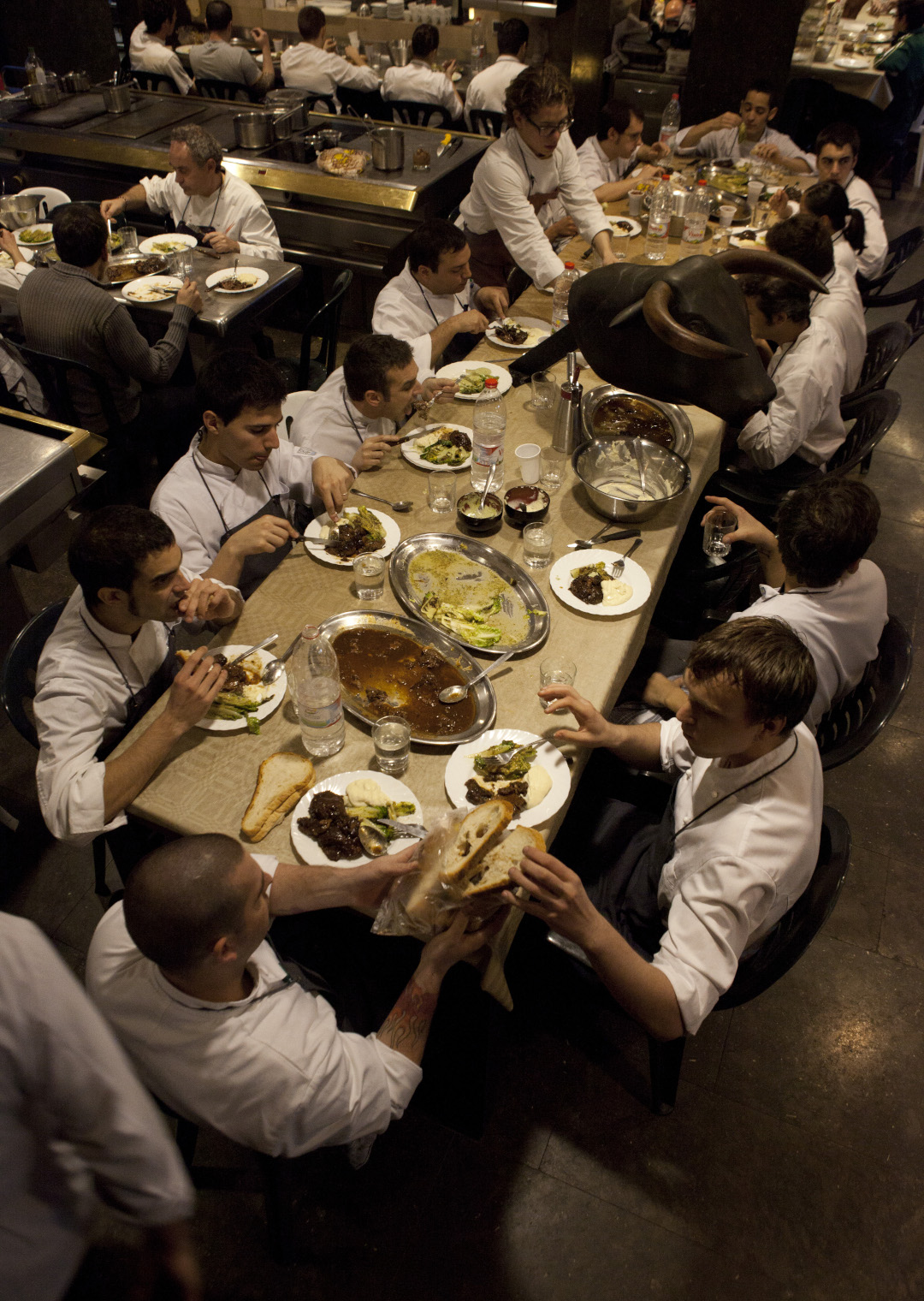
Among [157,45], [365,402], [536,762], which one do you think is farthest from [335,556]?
[157,45]

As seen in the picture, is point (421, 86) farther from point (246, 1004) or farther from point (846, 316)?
point (246, 1004)

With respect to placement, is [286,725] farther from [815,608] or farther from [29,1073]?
[815,608]

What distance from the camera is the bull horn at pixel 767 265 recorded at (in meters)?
2.17

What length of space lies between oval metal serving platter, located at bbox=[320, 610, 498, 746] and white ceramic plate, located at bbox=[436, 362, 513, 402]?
1.68m

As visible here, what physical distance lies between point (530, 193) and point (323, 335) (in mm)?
1766

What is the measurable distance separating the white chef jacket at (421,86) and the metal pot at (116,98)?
2.82m

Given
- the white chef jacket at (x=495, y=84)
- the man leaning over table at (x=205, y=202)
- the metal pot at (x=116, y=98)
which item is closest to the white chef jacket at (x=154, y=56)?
the metal pot at (x=116, y=98)


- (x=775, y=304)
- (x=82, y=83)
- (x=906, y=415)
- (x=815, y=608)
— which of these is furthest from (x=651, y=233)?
(x=82, y=83)

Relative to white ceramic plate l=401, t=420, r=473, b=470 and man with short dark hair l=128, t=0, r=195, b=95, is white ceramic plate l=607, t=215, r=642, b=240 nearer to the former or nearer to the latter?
white ceramic plate l=401, t=420, r=473, b=470

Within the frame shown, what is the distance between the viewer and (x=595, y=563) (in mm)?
3229

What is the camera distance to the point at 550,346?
3.60 metres

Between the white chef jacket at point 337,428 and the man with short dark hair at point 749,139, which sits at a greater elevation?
the man with short dark hair at point 749,139

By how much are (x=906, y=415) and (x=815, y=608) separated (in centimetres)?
453

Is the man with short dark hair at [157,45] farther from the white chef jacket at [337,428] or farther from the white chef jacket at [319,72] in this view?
the white chef jacket at [337,428]
